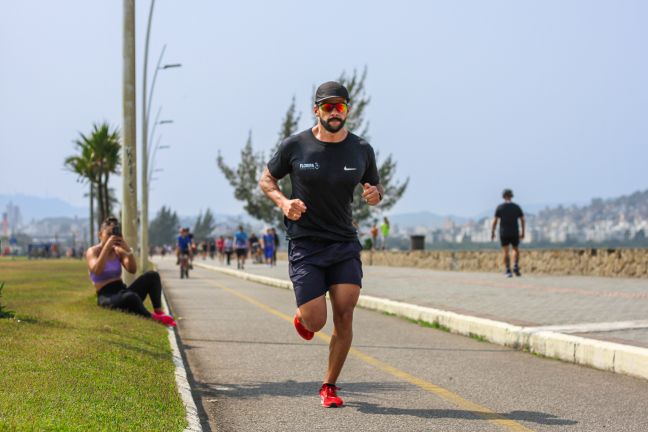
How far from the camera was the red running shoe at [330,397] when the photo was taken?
6.59 metres

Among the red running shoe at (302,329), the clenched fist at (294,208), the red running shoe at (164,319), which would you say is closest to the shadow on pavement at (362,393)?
the red running shoe at (302,329)

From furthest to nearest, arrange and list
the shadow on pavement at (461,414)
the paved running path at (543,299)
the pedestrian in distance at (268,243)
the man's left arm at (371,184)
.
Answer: the pedestrian in distance at (268,243) < the paved running path at (543,299) < the man's left arm at (371,184) < the shadow on pavement at (461,414)

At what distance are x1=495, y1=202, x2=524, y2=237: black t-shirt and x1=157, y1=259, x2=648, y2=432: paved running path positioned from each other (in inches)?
411

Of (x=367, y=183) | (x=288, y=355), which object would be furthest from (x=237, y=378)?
(x=367, y=183)

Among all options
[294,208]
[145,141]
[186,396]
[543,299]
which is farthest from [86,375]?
[145,141]

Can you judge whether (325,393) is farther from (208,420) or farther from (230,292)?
(230,292)

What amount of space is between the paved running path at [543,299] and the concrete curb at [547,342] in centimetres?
29

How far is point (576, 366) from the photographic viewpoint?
29.5 ft

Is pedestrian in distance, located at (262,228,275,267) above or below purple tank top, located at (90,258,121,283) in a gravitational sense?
above

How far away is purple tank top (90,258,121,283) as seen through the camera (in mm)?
12148

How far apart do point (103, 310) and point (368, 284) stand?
35.8 feet

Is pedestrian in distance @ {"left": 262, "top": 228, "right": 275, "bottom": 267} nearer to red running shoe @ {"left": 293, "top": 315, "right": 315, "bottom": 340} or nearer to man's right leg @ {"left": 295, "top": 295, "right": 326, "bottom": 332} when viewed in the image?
red running shoe @ {"left": 293, "top": 315, "right": 315, "bottom": 340}

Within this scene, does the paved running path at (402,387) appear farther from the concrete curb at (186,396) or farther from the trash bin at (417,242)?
the trash bin at (417,242)

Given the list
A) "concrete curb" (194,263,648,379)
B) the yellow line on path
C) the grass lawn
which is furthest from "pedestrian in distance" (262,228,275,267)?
the yellow line on path
